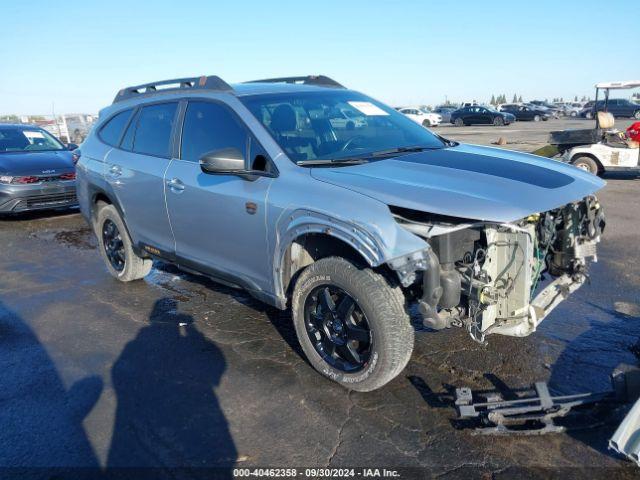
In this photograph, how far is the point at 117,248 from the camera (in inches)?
218

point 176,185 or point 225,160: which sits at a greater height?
point 225,160

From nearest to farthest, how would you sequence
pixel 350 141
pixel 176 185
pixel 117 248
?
1. pixel 350 141
2. pixel 176 185
3. pixel 117 248

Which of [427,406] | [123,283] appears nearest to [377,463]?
[427,406]

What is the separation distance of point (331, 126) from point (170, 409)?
2.27 meters

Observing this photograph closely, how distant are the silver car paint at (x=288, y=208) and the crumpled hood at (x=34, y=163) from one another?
16.8 feet

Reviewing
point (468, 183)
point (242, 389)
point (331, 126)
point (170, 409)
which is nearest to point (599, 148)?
point (331, 126)

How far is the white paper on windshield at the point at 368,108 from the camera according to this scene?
14.0 feet

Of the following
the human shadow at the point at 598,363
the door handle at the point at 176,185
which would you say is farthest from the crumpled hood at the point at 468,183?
the door handle at the point at 176,185

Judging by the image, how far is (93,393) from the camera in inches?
136

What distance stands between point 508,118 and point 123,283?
3770 centimetres

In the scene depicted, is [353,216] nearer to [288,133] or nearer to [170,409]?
[288,133]

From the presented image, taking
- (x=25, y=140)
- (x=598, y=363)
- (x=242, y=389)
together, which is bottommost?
(x=598, y=363)

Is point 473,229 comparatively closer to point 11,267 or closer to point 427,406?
point 427,406

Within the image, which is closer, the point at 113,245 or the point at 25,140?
the point at 113,245
